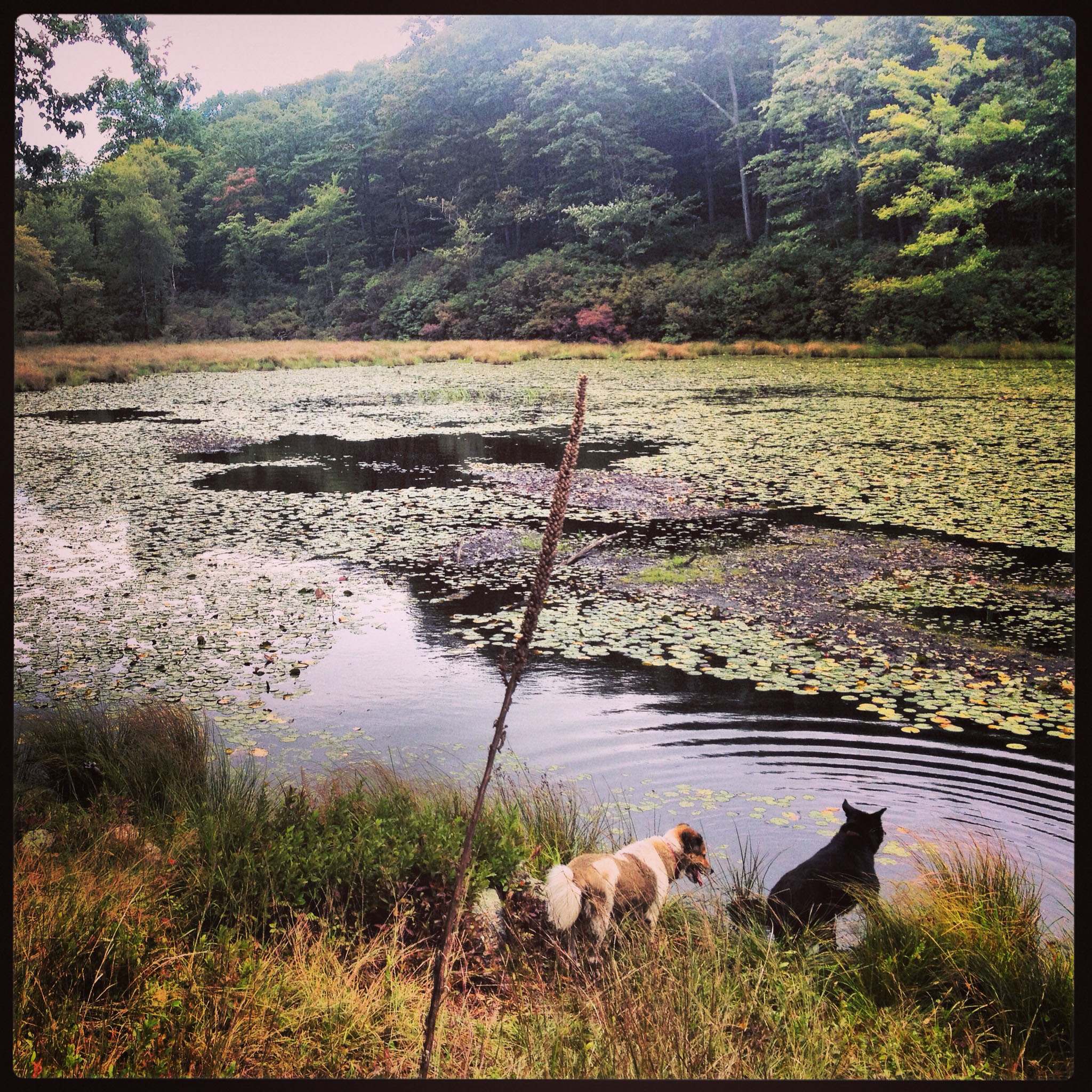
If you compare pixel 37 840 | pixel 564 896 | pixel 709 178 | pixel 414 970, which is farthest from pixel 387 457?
pixel 564 896

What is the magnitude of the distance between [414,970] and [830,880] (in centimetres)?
100

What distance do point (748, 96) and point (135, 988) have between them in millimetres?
5563

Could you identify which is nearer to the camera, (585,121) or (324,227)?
(585,121)

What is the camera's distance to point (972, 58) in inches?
237

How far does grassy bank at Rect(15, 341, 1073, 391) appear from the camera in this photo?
21.5ft

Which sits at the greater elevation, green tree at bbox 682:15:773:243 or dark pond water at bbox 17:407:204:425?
green tree at bbox 682:15:773:243

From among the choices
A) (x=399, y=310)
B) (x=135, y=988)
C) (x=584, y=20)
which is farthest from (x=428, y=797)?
(x=584, y=20)

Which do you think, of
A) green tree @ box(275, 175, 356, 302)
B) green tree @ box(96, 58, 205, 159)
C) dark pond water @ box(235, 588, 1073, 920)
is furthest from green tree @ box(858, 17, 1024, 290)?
green tree @ box(96, 58, 205, 159)

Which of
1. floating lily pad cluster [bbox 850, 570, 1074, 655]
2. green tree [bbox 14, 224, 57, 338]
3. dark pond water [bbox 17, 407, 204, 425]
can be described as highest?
green tree [bbox 14, 224, 57, 338]

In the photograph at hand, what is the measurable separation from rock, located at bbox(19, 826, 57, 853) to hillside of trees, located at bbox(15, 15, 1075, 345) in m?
4.16

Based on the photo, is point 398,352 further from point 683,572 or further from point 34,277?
point 683,572

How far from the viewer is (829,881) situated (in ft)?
7.82

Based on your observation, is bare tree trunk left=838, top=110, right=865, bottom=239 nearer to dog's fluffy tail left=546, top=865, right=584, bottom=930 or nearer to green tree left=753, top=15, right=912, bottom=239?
green tree left=753, top=15, right=912, bottom=239

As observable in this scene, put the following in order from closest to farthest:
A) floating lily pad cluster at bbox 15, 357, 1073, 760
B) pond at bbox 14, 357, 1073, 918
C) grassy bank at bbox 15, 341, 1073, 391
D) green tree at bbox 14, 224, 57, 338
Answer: pond at bbox 14, 357, 1073, 918
floating lily pad cluster at bbox 15, 357, 1073, 760
green tree at bbox 14, 224, 57, 338
grassy bank at bbox 15, 341, 1073, 391
